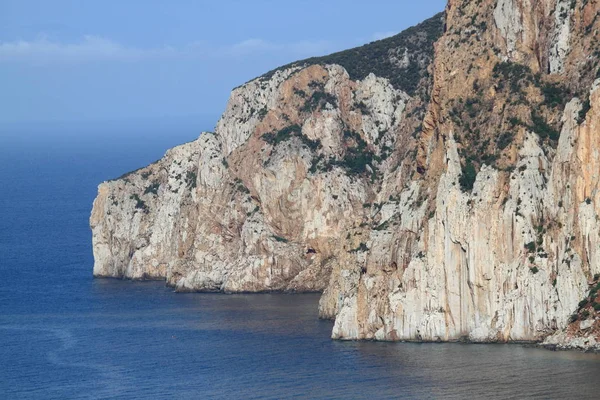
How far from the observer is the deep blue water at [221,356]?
106500mm

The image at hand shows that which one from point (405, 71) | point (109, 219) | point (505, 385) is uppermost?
point (405, 71)

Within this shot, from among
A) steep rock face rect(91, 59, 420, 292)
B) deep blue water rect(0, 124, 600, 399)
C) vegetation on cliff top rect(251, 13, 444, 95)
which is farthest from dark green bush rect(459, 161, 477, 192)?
vegetation on cliff top rect(251, 13, 444, 95)

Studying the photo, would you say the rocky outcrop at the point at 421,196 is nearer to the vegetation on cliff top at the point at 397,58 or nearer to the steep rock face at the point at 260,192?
the steep rock face at the point at 260,192

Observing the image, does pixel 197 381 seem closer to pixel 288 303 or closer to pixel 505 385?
pixel 505 385

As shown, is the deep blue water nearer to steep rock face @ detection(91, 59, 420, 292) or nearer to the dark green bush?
steep rock face @ detection(91, 59, 420, 292)

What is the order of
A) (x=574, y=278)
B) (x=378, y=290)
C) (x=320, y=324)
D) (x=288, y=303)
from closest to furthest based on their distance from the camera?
1. (x=574, y=278)
2. (x=378, y=290)
3. (x=320, y=324)
4. (x=288, y=303)

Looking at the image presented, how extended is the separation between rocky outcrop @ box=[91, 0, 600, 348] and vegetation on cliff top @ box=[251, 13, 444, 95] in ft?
10.1

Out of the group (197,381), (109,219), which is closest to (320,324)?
(197,381)

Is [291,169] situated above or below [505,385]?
above

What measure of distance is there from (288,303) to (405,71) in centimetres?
3826

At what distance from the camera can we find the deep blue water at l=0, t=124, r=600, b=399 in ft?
349

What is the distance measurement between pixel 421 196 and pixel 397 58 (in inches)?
2070

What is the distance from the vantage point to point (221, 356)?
12300cm

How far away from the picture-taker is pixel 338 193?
15812 centimetres
